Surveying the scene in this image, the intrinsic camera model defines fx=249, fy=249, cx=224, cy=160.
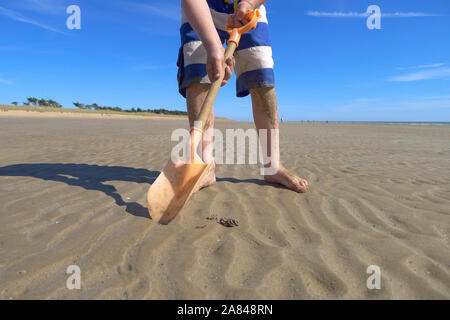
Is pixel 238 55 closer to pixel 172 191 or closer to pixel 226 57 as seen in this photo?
pixel 226 57

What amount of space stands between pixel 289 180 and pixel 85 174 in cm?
235

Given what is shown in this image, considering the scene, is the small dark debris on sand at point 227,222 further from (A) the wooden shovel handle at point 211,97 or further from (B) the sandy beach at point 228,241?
(A) the wooden shovel handle at point 211,97

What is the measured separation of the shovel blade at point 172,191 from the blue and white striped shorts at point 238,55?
996 millimetres

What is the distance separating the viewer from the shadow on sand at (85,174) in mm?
2505

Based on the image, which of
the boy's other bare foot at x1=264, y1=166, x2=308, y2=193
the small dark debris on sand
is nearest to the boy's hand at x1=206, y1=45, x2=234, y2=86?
the small dark debris on sand

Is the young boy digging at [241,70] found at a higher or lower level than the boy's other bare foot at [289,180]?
higher

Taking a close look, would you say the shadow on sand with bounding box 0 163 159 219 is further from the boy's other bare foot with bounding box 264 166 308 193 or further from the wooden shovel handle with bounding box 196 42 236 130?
the boy's other bare foot with bounding box 264 166 308 193

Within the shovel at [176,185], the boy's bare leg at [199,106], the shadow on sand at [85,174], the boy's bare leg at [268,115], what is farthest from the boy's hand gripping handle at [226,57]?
the shadow on sand at [85,174]

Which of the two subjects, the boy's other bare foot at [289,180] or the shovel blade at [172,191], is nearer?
the shovel blade at [172,191]

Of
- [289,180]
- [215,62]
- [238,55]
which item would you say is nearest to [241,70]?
[238,55]

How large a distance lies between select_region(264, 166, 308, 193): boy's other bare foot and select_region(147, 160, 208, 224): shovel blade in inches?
41.8

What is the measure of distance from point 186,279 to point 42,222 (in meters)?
1.19
